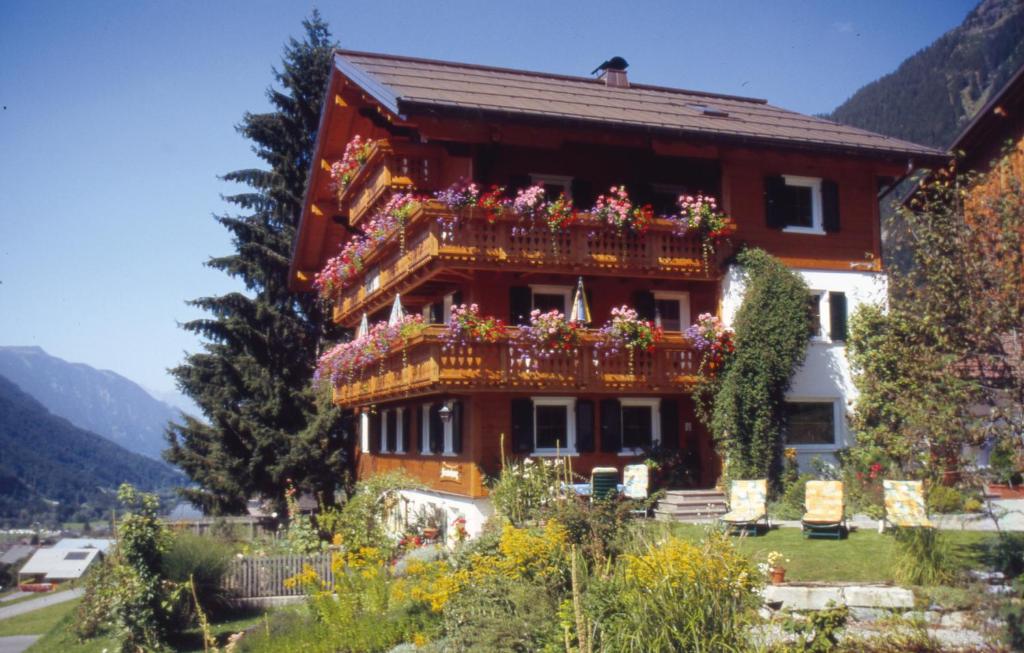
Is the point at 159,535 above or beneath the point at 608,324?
beneath

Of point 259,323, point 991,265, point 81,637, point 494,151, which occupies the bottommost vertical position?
point 81,637

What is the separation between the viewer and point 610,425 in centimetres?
2041

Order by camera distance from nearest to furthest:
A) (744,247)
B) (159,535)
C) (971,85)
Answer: (159,535)
(744,247)
(971,85)

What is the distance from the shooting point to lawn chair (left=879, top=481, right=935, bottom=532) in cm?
1223

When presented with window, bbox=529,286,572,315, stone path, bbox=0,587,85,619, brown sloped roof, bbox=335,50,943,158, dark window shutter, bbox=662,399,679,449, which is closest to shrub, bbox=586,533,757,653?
brown sloped roof, bbox=335,50,943,158

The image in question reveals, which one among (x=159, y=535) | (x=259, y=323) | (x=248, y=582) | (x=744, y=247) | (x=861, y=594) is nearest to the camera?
(x=861, y=594)

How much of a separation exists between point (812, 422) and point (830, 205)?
511 cm

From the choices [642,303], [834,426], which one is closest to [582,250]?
[642,303]

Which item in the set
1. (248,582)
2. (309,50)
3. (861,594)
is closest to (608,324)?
(248,582)

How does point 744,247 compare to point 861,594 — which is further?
point 744,247

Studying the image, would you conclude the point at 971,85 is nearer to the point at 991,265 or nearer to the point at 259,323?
the point at 259,323

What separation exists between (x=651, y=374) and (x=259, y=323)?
16.4 m

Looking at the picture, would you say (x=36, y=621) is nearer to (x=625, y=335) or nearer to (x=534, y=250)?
(x=534, y=250)

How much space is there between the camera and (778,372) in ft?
64.0
